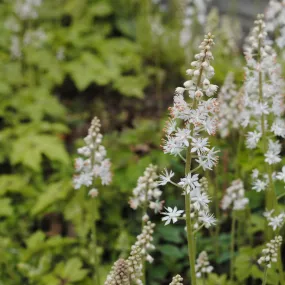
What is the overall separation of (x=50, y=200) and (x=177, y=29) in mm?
4399

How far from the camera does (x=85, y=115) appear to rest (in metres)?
7.09

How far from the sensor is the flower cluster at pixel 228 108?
4039 mm

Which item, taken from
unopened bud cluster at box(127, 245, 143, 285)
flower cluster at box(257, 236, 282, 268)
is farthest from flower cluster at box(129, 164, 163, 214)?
flower cluster at box(257, 236, 282, 268)

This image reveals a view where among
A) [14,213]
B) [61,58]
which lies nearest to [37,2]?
[61,58]

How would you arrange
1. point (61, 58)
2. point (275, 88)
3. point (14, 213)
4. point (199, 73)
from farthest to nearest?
point (61, 58) → point (14, 213) → point (275, 88) → point (199, 73)

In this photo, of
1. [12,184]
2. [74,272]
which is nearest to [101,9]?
[12,184]

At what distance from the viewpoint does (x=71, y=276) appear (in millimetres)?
4117

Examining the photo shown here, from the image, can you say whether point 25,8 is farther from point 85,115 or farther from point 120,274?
point 120,274

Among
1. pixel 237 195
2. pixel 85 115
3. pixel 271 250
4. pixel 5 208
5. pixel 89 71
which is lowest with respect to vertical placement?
pixel 271 250

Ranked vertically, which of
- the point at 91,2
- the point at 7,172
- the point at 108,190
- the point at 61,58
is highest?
the point at 91,2

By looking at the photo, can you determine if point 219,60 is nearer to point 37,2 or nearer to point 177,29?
point 177,29

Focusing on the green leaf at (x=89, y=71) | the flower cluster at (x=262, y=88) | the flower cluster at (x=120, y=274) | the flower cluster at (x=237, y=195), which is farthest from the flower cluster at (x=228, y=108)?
the green leaf at (x=89, y=71)

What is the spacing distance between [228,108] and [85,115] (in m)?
3.30

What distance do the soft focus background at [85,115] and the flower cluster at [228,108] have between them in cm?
38
